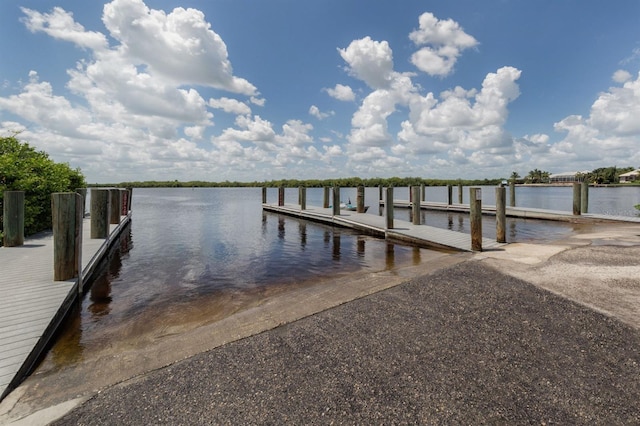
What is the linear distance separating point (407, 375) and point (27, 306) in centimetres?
583

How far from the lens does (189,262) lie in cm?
1058

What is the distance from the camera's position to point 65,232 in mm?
5965

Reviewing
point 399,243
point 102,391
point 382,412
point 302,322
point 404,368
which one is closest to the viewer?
point 382,412

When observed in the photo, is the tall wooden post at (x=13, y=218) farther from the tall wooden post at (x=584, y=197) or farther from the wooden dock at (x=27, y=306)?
the tall wooden post at (x=584, y=197)

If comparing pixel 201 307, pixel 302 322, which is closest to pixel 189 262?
pixel 201 307

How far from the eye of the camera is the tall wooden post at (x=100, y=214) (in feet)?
36.2

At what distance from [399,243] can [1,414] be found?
12.0m

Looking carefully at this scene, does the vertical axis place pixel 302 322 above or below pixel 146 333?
above

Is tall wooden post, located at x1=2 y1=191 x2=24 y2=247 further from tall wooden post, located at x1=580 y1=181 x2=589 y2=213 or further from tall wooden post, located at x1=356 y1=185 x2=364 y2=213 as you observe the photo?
tall wooden post, located at x1=580 y1=181 x2=589 y2=213

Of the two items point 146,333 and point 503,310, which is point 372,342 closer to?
point 503,310

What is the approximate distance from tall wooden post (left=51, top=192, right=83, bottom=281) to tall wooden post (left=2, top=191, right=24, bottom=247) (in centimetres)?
483

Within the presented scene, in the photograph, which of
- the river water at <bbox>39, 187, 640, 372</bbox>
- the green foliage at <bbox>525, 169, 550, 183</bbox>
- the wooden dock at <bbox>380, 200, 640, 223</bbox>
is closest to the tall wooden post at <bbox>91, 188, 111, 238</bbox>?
the river water at <bbox>39, 187, 640, 372</bbox>

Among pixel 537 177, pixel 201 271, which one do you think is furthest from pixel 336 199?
pixel 537 177

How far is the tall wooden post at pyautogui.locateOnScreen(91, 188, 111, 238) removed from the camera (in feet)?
36.2
